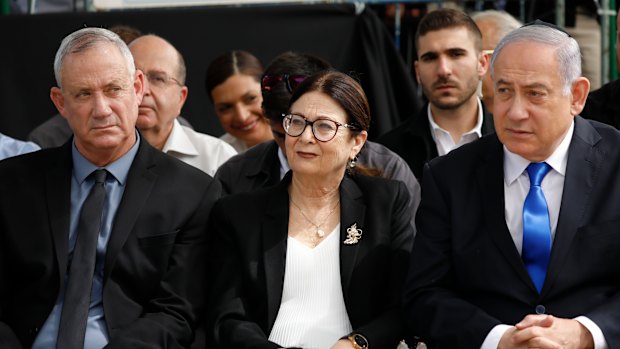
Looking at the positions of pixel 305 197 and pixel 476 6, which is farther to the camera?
pixel 476 6

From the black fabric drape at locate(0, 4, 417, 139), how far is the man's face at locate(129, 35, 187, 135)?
759 millimetres

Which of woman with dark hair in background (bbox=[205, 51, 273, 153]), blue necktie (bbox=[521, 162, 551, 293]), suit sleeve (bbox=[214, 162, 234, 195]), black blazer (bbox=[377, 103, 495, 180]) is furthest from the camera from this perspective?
woman with dark hair in background (bbox=[205, 51, 273, 153])

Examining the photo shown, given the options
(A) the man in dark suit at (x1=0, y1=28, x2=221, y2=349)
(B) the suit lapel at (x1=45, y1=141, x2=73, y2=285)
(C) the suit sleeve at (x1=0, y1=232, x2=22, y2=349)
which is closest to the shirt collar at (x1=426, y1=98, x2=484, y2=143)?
(A) the man in dark suit at (x1=0, y1=28, x2=221, y2=349)

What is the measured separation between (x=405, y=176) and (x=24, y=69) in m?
2.54

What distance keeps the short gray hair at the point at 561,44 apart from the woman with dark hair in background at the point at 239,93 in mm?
2083

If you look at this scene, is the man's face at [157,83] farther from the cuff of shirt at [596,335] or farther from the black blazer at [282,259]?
the cuff of shirt at [596,335]

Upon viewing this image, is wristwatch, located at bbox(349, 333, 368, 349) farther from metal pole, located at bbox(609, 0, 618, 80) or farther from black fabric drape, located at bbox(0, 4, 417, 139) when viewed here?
metal pole, located at bbox(609, 0, 618, 80)

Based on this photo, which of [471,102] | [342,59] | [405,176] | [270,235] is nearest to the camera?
[270,235]

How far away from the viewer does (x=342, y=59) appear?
538 centimetres

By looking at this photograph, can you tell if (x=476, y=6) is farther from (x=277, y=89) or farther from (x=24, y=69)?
(x=24, y=69)

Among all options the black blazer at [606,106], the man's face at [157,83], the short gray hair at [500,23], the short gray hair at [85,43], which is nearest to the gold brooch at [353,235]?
the short gray hair at [85,43]

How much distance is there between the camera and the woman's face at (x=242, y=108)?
5008mm

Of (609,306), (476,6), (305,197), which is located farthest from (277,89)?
(476,6)

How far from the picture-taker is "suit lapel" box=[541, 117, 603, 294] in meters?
3.08
